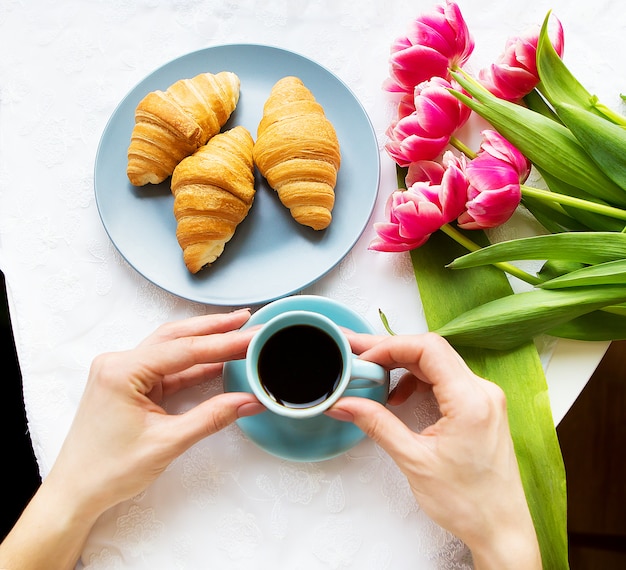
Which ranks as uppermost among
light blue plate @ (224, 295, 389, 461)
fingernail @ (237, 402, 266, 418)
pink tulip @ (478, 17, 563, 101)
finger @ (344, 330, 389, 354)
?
pink tulip @ (478, 17, 563, 101)

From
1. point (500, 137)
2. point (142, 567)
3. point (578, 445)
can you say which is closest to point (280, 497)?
point (142, 567)

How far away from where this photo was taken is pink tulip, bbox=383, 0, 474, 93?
887 millimetres

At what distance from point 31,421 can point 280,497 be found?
1.26 ft

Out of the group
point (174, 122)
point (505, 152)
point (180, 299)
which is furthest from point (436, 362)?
point (174, 122)

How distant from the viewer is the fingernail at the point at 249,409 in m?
0.81

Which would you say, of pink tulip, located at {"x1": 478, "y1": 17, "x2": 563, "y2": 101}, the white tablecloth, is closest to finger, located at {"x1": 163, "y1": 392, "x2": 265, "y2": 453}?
the white tablecloth

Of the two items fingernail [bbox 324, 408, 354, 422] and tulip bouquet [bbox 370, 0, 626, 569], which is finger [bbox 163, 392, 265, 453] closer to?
fingernail [bbox 324, 408, 354, 422]

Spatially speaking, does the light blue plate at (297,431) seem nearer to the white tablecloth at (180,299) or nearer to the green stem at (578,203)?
the white tablecloth at (180,299)

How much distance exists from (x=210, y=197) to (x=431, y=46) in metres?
0.39

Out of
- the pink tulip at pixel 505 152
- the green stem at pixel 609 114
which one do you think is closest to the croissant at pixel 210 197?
the pink tulip at pixel 505 152

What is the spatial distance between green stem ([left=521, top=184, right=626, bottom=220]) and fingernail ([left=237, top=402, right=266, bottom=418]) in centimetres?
48

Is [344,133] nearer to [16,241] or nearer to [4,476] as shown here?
[16,241]

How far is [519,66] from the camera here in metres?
0.89

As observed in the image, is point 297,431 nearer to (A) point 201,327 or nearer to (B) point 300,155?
(A) point 201,327
